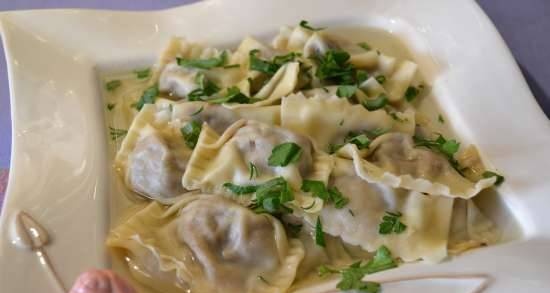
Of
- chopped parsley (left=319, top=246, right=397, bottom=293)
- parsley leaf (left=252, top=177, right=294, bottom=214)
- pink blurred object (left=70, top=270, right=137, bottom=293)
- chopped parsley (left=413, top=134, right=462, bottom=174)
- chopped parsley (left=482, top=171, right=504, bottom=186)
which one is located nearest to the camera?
pink blurred object (left=70, top=270, right=137, bottom=293)

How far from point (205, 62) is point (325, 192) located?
967 mm

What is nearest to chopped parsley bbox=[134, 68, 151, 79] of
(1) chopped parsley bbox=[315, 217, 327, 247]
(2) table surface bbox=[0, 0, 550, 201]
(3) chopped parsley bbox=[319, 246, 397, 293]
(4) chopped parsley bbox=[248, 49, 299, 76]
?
(4) chopped parsley bbox=[248, 49, 299, 76]

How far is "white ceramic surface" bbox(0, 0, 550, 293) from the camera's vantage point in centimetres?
210

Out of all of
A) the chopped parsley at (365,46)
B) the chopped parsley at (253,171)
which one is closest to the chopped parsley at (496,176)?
the chopped parsley at (253,171)

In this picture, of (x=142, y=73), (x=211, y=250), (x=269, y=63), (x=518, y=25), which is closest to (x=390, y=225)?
(x=211, y=250)

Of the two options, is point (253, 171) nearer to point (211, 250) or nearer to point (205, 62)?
point (211, 250)

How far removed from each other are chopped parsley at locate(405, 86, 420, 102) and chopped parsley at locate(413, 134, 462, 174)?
35cm

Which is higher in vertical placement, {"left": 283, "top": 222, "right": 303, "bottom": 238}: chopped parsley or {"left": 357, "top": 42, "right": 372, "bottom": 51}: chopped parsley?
{"left": 357, "top": 42, "right": 372, "bottom": 51}: chopped parsley

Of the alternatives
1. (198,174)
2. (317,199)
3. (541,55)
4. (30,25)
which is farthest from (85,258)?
(541,55)

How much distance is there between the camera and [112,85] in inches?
114

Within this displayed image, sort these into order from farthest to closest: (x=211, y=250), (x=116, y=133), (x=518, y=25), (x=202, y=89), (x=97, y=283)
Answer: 1. (x=518, y=25)
2. (x=202, y=89)
3. (x=116, y=133)
4. (x=211, y=250)
5. (x=97, y=283)

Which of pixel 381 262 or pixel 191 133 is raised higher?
pixel 191 133

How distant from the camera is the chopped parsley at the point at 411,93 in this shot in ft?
9.53

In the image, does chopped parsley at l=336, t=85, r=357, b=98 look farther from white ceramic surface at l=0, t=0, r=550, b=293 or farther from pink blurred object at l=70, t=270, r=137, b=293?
pink blurred object at l=70, t=270, r=137, b=293
